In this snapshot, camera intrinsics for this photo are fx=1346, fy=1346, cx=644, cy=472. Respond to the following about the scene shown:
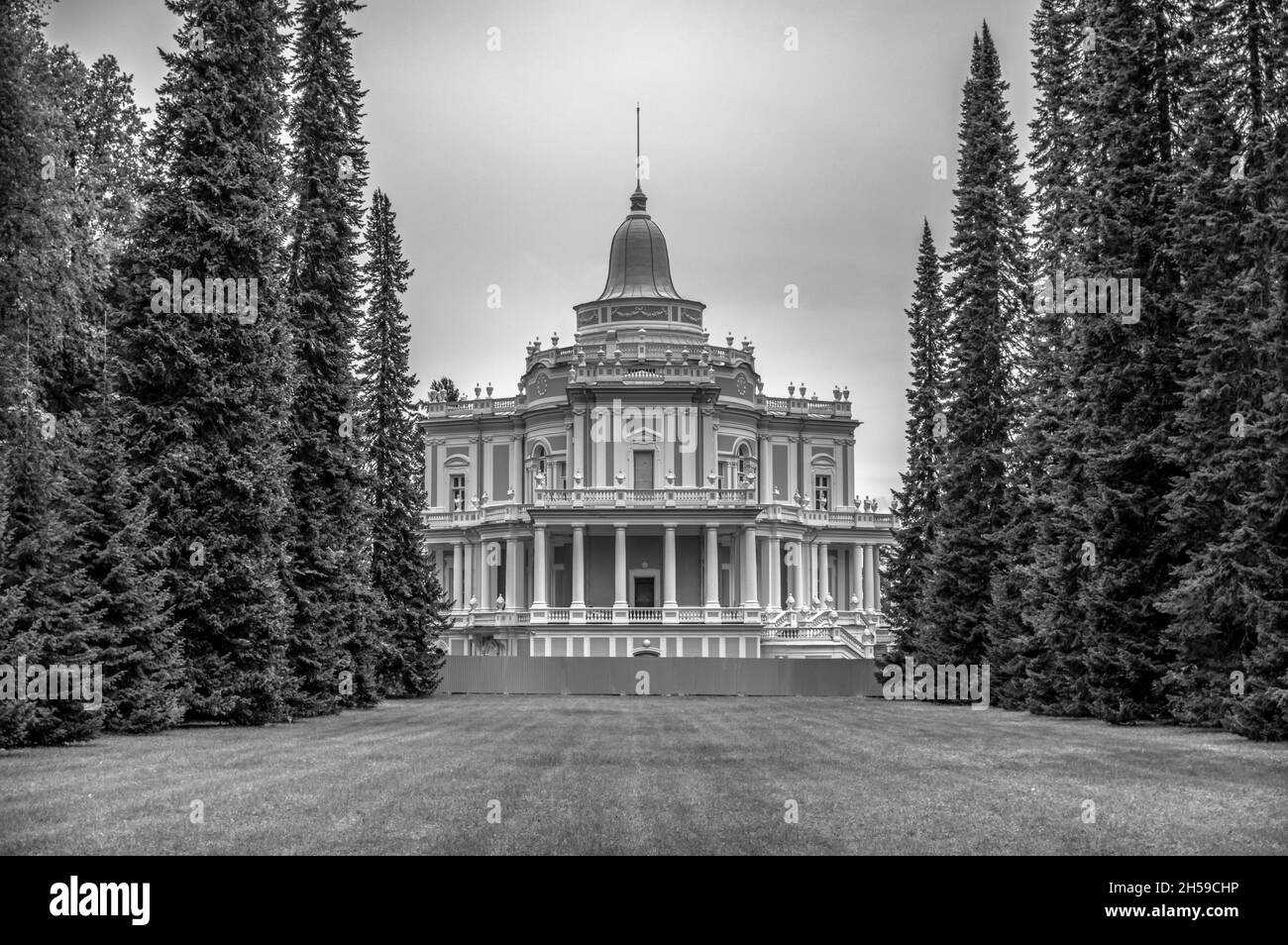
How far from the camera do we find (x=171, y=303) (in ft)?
95.8

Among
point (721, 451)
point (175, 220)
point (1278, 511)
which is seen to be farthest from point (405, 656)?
point (1278, 511)

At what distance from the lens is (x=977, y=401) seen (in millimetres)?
42906

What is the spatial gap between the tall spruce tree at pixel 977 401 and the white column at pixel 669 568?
18.5 meters

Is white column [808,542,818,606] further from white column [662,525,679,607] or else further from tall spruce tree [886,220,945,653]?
tall spruce tree [886,220,945,653]

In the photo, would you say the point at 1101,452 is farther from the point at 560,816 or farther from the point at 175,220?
the point at 175,220

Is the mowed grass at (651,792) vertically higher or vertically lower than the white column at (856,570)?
lower

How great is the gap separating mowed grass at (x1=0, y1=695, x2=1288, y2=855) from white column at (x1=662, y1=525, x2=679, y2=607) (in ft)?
103

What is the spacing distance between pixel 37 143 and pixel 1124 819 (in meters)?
20.3

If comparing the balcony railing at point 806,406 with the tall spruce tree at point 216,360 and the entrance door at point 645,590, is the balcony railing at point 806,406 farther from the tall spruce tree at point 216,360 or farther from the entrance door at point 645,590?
the tall spruce tree at point 216,360

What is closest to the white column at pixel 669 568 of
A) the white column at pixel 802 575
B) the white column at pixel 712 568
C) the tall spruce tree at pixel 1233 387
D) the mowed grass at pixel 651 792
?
the white column at pixel 712 568

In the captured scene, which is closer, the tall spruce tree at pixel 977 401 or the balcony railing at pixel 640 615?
the tall spruce tree at pixel 977 401

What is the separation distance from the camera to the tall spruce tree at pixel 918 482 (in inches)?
1900

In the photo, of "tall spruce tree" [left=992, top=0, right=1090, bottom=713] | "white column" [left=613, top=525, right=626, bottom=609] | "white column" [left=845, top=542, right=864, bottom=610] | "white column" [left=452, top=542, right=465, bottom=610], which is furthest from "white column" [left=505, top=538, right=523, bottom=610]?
"tall spruce tree" [left=992, top=0, right=1090, bottom=713]

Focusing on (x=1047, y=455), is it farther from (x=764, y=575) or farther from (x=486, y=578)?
(x=486, y=578)
